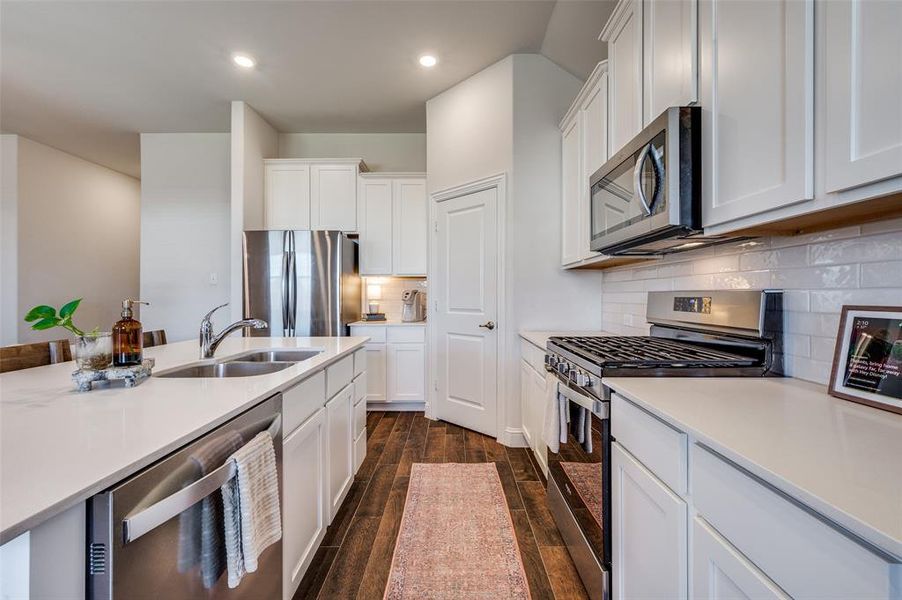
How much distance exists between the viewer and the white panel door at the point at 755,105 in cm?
90

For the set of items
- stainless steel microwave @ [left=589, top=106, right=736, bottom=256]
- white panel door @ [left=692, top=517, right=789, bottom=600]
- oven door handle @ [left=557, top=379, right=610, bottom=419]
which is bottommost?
white panel door @ [left=692, top=517, right=789, bottom=600]

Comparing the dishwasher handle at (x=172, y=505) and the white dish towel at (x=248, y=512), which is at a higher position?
the dishwasher handle at (x=172, y=505)

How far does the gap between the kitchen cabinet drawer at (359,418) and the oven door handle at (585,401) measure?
125 centimetres

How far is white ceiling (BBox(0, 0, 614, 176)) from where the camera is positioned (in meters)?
2.59

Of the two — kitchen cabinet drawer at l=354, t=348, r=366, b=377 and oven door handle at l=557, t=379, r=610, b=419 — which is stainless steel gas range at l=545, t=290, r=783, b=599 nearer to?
oven door handle at l=557, t=379, r=610, b=419

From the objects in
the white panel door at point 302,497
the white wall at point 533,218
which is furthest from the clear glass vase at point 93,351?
the white wall at point 533,218

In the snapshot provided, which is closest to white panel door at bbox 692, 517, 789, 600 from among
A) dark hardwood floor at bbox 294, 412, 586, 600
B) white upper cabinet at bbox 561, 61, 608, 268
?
dark hardwood floor at bbox 294, 412, 586, 600

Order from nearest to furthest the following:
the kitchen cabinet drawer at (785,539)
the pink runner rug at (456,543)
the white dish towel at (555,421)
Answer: the kitchen cabinet drawer at (785,539) → the pink runner rug at (456,543) → the white dish towel at (555,421)

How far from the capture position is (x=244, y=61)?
124 inches

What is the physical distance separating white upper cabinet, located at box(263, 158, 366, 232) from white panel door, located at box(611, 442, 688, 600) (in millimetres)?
3620

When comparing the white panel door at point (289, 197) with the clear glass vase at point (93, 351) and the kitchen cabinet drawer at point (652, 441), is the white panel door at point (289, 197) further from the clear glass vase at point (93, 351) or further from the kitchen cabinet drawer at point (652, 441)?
the kitchen cabinet drawer at point (652, 441)

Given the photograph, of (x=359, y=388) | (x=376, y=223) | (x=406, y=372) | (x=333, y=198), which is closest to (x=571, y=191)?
(x=359, y=388)

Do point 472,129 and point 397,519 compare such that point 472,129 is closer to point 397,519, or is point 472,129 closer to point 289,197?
point 289,197

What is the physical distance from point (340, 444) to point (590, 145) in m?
2.22
